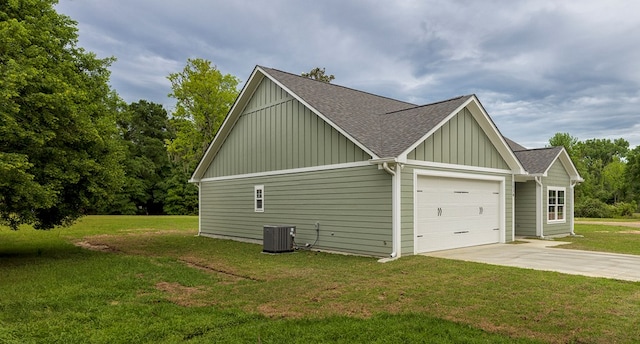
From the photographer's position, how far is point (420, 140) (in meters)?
10.5

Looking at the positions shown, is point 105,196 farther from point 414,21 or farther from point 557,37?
point 557,37

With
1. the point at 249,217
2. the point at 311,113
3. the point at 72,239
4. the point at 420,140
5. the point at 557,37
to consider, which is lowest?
the point at 72,239

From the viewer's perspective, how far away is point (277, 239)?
1178 cm

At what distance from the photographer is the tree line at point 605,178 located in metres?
37.7

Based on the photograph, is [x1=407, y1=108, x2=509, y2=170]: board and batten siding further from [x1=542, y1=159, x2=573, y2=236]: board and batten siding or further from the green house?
[x1=542, y1=159, x2=573, y2=236]: board and batten siding

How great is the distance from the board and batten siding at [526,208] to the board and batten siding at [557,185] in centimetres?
48

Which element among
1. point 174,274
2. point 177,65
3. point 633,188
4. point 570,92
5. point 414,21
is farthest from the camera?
point 633,188

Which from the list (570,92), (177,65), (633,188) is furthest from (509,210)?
(633,188)

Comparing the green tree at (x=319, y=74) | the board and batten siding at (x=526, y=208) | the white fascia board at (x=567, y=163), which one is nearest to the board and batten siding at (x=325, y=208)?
the board and batten siding at (x=526, y=208)

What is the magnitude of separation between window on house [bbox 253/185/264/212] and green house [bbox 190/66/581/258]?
4 centimetres

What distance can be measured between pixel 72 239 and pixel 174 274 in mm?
10572

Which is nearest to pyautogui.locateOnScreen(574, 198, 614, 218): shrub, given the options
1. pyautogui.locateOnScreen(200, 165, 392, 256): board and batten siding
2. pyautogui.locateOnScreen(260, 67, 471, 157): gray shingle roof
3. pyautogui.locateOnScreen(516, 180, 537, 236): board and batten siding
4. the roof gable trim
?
pyautogui.locateOnScreen(516, 180, 537, 236): board and batten siding

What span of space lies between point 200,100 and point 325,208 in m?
28.7

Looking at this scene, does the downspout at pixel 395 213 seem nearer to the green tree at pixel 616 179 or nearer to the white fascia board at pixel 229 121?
the white fascia board at pixel 229 121
